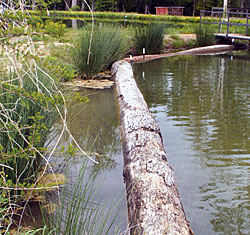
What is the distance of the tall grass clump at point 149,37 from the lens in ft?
41.0

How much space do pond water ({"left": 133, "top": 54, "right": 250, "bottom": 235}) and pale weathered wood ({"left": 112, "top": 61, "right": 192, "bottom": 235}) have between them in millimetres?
465

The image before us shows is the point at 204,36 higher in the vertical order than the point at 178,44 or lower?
higher

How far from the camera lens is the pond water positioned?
324 centimetres

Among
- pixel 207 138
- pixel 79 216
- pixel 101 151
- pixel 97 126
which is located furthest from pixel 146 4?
pixel 79 216

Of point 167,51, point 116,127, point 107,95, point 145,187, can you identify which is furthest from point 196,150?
point 167,51

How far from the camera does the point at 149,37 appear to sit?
12.7 m

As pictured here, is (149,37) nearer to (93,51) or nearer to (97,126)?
(93,51)

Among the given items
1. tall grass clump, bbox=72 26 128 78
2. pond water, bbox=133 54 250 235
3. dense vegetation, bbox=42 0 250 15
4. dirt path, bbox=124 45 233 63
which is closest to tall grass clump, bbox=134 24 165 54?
dirt path, bbox=124 45 233 63

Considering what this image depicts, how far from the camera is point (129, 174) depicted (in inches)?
123

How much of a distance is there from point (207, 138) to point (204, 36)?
1140 centimetres

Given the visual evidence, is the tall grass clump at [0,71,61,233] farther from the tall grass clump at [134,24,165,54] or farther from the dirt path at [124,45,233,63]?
the tall grass clump at [134,24,165,54]

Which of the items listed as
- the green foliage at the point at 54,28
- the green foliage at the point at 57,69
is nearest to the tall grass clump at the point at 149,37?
the green foliage at the point at 57,69

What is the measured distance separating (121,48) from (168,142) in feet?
15.8

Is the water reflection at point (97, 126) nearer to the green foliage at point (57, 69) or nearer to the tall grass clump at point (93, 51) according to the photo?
the tall grass clump at point (93, 51)
